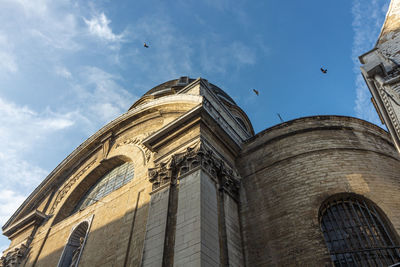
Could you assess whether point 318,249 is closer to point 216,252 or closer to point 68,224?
point 216,252

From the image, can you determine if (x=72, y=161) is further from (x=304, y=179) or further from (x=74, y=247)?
(x=304, y=179)

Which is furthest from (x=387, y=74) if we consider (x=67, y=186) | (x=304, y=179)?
(x=67, y=186)

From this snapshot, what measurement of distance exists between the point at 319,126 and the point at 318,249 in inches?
162

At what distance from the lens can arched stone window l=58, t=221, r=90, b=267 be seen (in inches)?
394

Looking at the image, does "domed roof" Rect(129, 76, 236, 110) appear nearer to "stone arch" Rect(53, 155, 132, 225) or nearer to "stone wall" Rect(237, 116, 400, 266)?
"stone arch" Rect(53, 155, 132, 225)

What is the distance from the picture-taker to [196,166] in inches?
312

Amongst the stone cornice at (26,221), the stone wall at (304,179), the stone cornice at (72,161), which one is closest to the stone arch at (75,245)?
the stone cornice at (26,221)

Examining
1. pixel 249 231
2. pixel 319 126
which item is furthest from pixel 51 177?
pixel 319 126

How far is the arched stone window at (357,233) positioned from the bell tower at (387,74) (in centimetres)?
320

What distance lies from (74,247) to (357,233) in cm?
909

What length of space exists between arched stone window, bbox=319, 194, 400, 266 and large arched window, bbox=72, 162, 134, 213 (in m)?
6.92

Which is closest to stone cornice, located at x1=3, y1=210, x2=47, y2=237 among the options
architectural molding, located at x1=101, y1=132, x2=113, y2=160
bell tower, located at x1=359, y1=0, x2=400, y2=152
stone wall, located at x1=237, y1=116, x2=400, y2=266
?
architectural molding, located at x1=101, y1=132, x2=113, y2=160

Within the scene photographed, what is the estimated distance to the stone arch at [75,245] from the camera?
1001cm

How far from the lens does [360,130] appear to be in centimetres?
975
